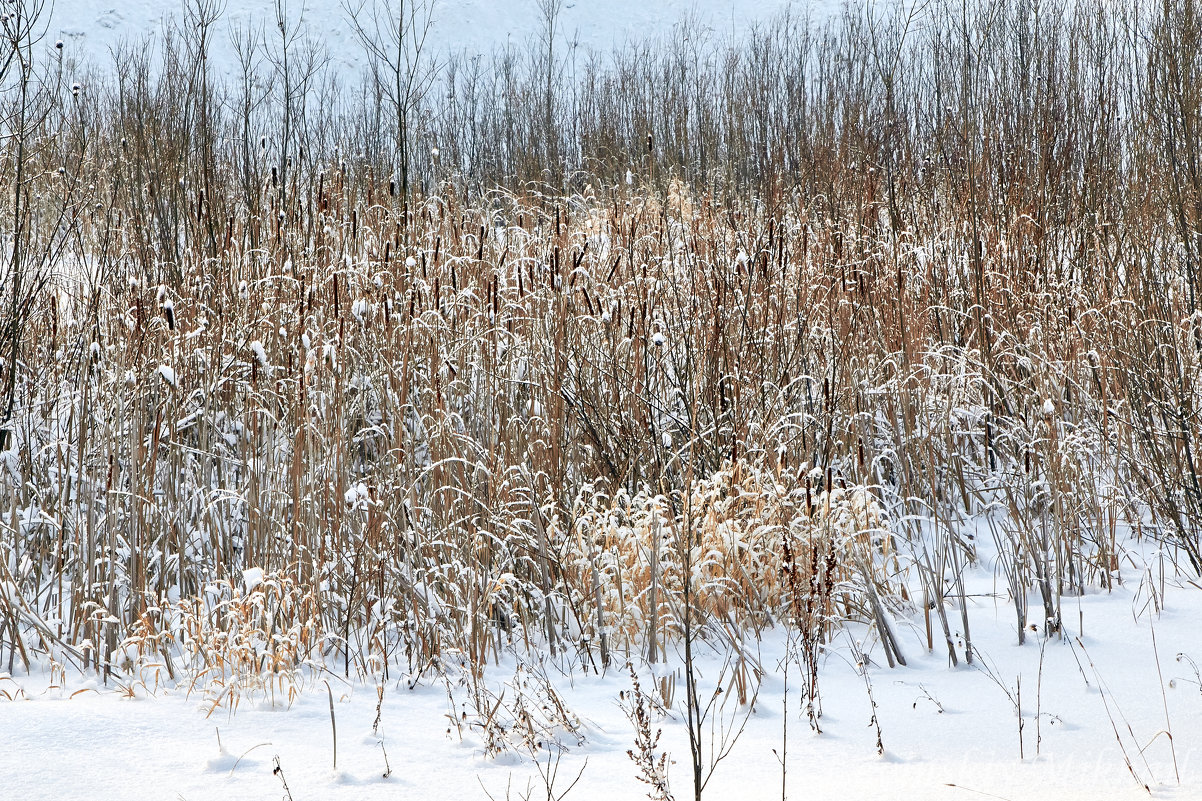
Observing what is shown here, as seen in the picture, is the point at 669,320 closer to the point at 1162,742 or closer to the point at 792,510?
the point at 792,510

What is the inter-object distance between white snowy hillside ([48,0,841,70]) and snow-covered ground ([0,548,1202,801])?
27.5 meters

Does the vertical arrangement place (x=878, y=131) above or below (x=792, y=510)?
above

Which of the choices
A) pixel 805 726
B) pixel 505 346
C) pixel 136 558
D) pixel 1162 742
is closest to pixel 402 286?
pixel 505 346

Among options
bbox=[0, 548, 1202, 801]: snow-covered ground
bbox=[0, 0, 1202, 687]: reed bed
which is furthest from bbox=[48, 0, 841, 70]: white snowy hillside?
bbox=[0, 548, 1202, 801]: snow-covered ground

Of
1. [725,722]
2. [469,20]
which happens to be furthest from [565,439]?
[469,20]

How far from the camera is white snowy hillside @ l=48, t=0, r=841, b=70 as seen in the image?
2820 cm

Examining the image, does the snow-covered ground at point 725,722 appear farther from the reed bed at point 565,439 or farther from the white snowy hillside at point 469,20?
the white snowy hillside at point 469,20

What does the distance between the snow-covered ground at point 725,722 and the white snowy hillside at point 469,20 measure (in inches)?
1083

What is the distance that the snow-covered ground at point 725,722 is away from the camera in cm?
182

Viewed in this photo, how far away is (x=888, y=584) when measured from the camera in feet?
9.66

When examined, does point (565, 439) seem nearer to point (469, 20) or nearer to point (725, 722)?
point (725, 722)

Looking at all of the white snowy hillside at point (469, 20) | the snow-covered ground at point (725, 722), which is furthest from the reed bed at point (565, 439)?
the white snowy hillside at point (469, 20)

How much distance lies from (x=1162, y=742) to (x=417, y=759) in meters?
1.55

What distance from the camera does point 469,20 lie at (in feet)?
100
